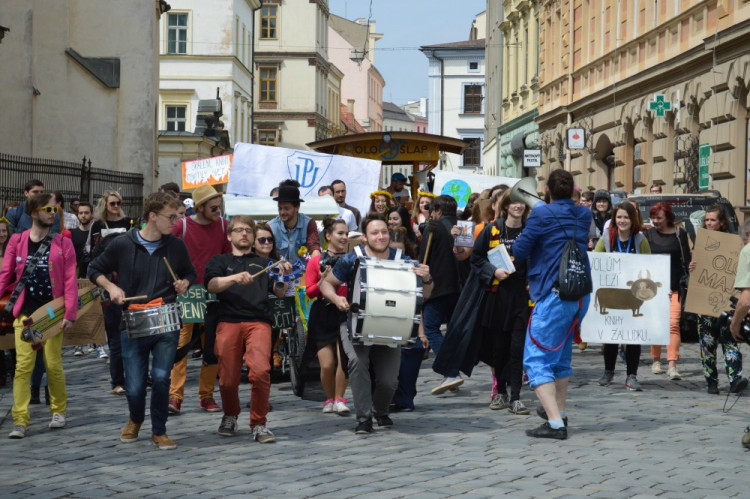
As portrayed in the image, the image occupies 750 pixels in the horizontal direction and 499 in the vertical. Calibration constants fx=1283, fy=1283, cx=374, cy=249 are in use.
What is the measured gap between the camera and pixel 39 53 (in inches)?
1270

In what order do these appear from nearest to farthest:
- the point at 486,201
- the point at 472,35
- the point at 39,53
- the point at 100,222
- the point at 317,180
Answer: the point at 486,201
the point at 100,222
the point at 317,180
the point at 39,53
the point at 472,35

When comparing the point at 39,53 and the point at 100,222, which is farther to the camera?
the point at 39,53

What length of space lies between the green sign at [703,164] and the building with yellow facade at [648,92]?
0.02m

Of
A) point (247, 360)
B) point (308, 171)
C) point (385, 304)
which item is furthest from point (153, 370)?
point (308, 171)

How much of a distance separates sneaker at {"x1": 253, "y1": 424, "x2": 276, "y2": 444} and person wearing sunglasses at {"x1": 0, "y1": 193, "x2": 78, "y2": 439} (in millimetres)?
1594

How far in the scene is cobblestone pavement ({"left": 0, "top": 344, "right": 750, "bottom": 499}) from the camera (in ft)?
23.7

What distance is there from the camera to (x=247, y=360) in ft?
29.1

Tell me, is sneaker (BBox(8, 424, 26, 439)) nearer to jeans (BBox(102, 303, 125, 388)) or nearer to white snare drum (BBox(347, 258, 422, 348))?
jeans (BBox(102, 303, 125, 388))

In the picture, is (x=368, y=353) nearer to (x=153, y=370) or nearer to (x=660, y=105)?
(x=153, y=370)

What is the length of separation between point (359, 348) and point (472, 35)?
3785 inches

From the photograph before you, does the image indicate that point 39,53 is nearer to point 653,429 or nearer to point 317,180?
point 317,180

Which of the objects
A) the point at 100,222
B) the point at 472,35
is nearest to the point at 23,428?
the point at 100,222

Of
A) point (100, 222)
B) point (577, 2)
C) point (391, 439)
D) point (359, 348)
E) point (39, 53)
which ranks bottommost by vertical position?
point (391, 439)

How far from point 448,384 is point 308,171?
23.0 feet
